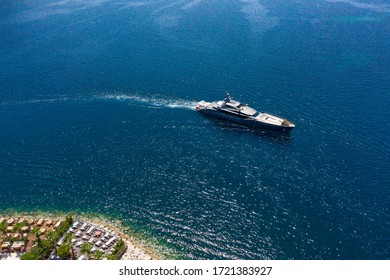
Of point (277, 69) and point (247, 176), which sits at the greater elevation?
point (277, 69)

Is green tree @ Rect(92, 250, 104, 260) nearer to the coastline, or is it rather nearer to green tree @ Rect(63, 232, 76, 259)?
the coastline

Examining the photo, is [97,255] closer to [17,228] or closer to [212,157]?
[17,228]

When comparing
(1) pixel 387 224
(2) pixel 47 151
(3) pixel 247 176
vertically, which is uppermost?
(2) pixel 47 151

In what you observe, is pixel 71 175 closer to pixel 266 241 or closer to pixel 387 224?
pixel 266 241

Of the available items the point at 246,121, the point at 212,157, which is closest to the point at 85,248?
the point at 212,157

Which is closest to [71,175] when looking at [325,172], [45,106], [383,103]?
[45,106]

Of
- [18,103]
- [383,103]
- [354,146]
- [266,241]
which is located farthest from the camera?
[18,103]

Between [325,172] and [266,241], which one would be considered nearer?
[266,241]
